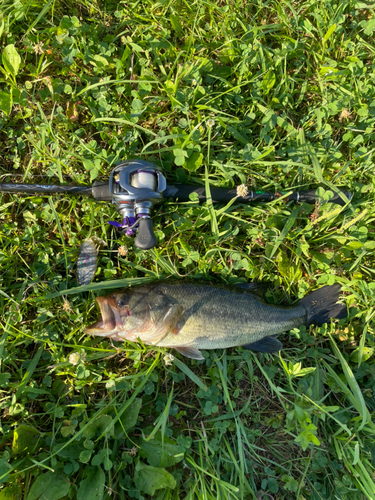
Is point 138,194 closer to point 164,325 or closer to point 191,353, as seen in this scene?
point 164,325

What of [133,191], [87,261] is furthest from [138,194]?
[87,261]

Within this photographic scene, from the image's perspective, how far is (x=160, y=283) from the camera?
2.92 metres

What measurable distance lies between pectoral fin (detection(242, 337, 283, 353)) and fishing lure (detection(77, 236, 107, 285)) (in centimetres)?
168

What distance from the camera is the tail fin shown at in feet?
10.5

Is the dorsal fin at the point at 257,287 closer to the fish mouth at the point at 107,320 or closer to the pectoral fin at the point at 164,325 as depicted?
the pectoral fin at the point at 164,325

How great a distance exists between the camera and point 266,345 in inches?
121

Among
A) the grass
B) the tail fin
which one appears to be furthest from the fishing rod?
the tail fin

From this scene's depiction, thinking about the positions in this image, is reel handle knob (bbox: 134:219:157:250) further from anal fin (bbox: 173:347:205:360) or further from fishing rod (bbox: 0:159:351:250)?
anal fin (bbox: 173:347:205:360)

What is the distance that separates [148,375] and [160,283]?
0.83m

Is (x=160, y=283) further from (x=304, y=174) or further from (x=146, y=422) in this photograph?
(x=304, y=174)

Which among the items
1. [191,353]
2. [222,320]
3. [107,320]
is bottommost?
[191,353]

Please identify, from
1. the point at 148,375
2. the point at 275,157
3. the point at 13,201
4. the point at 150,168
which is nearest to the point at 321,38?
the point at 275,157

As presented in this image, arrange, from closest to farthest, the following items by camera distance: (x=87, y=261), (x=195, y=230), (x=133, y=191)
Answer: (x=133, y=191)
(x=87, y=261)
(x=195, y=230)

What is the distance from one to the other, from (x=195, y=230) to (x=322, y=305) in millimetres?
1519
